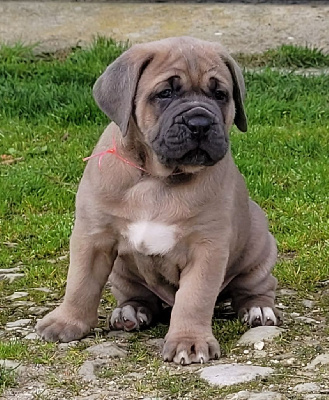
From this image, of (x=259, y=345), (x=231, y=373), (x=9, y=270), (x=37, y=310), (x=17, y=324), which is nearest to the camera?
(x=231, y=373)

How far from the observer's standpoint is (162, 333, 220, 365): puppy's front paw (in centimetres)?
400

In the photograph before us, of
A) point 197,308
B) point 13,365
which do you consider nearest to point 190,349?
point 197,308

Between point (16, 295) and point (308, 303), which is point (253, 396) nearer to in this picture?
point (308, 303)

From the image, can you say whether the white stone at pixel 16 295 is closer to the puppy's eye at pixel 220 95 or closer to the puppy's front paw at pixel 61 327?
the puppy's front paw at pixel 61 327

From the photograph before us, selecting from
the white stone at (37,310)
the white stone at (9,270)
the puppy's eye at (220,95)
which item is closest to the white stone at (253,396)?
the puppy's eye at (220,95)

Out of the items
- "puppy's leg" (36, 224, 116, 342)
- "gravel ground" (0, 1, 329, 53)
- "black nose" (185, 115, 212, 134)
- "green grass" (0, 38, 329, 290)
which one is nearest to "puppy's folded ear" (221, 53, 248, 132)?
"black nose" (185, 115, 212, 134)

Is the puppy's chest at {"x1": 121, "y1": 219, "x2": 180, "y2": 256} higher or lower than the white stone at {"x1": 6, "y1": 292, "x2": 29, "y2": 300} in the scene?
higher

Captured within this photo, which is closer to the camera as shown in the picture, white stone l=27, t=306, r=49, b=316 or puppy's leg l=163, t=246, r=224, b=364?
puppy's leg l=163, t=246, r=224, b=364

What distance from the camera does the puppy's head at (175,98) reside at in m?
4.03

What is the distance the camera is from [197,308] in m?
4.12

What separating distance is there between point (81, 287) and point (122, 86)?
0.97 m

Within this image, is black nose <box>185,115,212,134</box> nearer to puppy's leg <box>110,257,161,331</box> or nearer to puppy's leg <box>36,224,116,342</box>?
puppy's leg <box>36,224,116,342</box>

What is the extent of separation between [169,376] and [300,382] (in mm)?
549

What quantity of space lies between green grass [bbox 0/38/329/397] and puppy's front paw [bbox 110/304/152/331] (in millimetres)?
76
